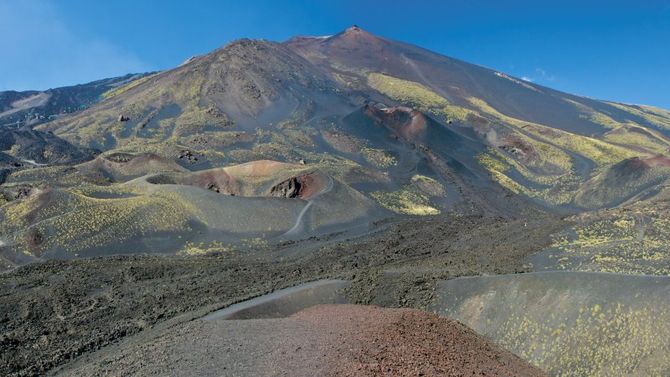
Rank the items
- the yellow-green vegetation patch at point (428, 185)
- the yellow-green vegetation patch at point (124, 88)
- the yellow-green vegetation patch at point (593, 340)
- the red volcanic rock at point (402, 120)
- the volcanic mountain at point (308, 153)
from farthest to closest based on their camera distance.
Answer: the yellow-green vegetation patch at point (124, 88) → the red volcanic rock at point (402, 120) → the yellow-green vegetation patch at point (428, 185) → the volcanic mountain at point (308, 153) → the yellow-green vegetation patch at point (593, 340)

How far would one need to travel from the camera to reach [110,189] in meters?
56.4

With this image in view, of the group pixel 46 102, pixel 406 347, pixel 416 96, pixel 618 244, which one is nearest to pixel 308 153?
pixel 416 96

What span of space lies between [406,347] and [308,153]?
6964cm

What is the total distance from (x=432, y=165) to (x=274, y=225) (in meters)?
39.2

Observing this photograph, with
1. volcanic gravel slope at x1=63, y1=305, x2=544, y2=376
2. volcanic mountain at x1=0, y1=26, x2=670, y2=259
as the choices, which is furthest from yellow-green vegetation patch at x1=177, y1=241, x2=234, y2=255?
volcanic gravel slope at x1=63, y1=305, x2=544, y2=376

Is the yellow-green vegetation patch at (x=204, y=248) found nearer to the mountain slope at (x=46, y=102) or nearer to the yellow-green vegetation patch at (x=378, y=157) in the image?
the yellow-green vegetation patch at (x=378, y=157)

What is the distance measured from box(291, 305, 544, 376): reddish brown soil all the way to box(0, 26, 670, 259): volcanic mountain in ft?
91.1

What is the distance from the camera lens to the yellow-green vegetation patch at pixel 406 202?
65688 millimetres

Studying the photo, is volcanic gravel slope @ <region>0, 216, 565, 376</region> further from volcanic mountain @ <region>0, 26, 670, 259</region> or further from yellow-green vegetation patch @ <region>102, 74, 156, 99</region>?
yellow-green vegetation patch @ <region>102, 74, 156, 99</region>

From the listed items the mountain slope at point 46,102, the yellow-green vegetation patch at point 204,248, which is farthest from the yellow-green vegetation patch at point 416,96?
the yellow-green vegetation patch at point 204,248

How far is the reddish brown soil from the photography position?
1792 cm

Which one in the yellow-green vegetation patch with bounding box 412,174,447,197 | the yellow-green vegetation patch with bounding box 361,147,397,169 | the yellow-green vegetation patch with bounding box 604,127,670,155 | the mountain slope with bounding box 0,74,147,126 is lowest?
the yellow-green vegetation patch with bounding box 412,174,447,197

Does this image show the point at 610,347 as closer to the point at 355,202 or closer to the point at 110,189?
the point at 355,202

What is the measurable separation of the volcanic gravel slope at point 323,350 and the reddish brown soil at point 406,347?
0.03 metres
